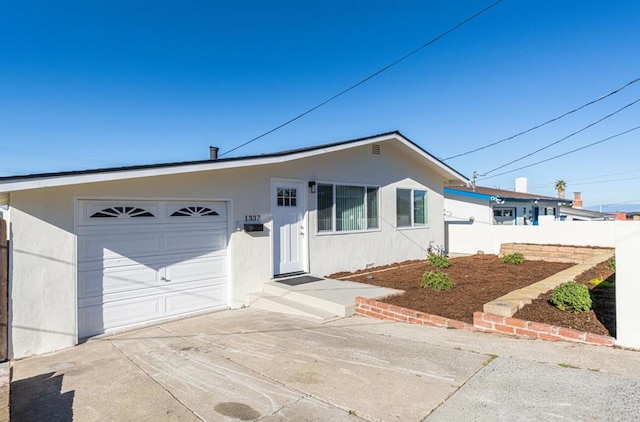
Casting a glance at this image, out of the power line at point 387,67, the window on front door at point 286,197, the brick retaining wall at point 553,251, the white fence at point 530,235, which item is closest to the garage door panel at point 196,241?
the window on front door at point 286,197

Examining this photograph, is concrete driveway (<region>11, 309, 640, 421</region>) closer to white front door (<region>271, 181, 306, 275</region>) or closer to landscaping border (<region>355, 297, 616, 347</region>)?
landscaping border (<region>355, 297, 616, 347</region>)

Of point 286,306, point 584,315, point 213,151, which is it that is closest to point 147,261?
point 286,306

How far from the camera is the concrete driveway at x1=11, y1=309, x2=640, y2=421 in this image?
290 centimetres

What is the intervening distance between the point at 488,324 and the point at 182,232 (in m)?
5.40

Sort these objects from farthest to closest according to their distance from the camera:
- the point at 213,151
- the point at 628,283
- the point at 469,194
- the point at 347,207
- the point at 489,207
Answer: the point at 469,194
the point at 489,207
the point at 347,207
the point at 213,151
the point at 628,283

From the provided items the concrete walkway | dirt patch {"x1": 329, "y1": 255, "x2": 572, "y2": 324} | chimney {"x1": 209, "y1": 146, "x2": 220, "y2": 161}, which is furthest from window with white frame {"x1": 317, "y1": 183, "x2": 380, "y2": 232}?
the concrete walkway

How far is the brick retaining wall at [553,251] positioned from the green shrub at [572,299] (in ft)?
22.4

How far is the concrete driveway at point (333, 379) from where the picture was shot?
290 centimetres

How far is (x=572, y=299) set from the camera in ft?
16.2

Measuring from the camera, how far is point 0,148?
27.2 meters

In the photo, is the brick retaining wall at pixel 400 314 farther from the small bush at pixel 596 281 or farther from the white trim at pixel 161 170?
the small bush at pixel 596 281

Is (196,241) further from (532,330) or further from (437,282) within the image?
(532,330)

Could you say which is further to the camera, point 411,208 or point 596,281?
point 411,208

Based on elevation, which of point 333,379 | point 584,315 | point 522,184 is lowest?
point 333,379
